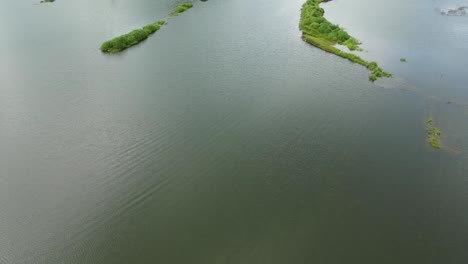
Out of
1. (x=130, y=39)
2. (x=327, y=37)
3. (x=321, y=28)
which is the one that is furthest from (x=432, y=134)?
(x=130, y=39)

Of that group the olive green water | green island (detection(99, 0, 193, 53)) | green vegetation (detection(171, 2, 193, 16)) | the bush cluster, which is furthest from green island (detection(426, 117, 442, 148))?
green vegetation (detection(171, 2, 193, 16))

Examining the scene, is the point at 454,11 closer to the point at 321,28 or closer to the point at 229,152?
the point at 321,28

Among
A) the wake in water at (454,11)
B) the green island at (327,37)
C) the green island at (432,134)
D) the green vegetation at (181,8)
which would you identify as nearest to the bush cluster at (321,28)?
the green island at (327,37)

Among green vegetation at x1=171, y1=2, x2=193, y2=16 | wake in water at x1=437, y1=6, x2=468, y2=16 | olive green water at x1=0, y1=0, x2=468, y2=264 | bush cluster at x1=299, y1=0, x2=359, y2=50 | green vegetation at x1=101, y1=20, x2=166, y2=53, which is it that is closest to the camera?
olive green water at x1=0, y1=0, x2=468, y2=264

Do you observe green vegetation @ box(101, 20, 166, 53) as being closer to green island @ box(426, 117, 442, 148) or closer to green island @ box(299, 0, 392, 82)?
green island @ box(299, 0, 392, 82)

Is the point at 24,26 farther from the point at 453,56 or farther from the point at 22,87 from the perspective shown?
the point at 453,56

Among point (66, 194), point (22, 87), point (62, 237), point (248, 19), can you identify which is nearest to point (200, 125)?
point (66, 194)

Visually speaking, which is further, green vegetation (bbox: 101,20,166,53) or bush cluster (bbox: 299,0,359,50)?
bush cluster (bbox: 299,0,359,50)
